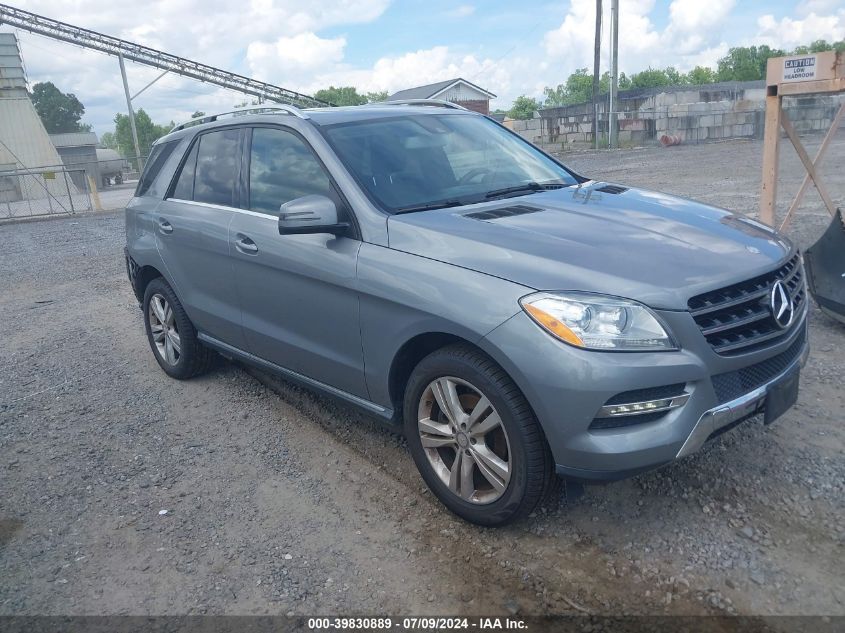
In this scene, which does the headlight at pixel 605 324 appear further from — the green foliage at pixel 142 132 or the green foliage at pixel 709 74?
the green foliage at pixel 142 132

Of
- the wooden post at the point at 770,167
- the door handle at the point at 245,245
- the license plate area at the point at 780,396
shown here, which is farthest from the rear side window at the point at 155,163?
the wooden post at the point at 770,167

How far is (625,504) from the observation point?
11.1ft

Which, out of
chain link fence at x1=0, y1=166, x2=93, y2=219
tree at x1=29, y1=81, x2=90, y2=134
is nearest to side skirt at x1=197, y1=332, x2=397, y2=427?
chain link fence at x1=0, y1=166, x2=93, y2=219

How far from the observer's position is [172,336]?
5.48m

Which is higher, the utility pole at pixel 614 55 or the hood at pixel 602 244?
the utility pole at pixel 614 55

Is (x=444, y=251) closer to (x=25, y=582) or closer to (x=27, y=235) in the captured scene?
(x=25, y=582)

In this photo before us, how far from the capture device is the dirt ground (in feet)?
9.43

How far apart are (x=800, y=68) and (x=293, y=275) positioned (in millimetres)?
5819

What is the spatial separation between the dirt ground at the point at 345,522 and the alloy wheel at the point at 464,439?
0.23 metres

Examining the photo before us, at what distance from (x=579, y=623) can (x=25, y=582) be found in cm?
235

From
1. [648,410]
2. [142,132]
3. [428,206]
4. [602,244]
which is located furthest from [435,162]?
[142,132]

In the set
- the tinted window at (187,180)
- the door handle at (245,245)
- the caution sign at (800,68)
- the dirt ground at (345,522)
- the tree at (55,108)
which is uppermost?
the tree at (55,108)

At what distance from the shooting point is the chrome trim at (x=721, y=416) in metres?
2.78

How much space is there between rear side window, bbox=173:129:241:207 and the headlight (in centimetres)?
253
